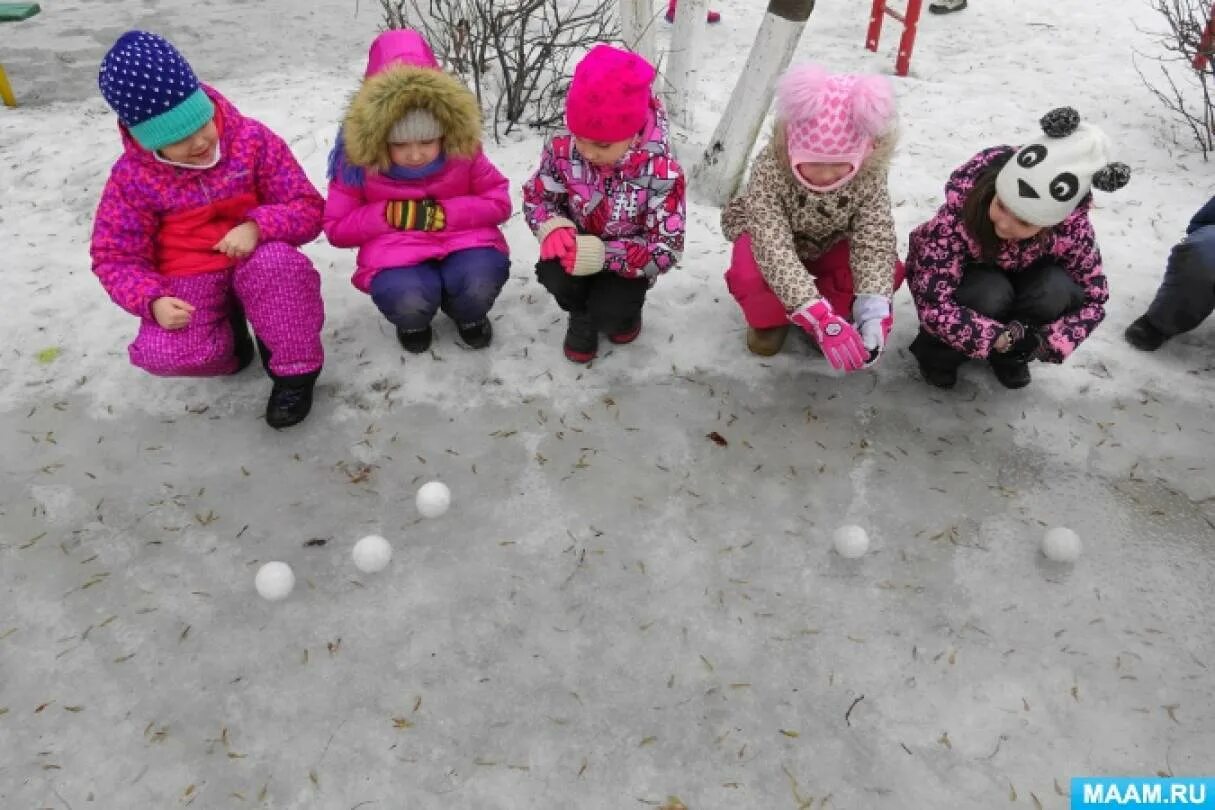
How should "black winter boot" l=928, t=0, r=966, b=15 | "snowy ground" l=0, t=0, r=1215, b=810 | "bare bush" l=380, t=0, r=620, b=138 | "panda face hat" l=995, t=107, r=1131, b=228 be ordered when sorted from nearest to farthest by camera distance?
"snowy ground" l=0, t=0, r=1215, b=810 < "panda face hat" l=995, t=107, r=1131, b=228 < "bare bush" l=380, t=0, r=620, b=138 < "black winter boot" l=928, t=0, r=966, b=15

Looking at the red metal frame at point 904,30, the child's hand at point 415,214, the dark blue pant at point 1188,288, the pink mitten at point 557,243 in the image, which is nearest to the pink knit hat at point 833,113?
the pink mitten at point 557,243

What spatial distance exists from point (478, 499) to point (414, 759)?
100 centimetres

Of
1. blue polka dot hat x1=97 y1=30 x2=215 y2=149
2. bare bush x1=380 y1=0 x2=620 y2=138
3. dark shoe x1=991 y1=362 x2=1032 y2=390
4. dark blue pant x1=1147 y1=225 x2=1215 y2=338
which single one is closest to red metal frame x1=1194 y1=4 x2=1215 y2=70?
dark blue pant x1=1147 y1=225 x2=1215 y2=338

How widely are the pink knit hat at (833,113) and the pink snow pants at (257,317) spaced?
6.62 feet

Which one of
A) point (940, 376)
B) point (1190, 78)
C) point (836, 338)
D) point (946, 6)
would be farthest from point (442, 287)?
point (946, 6)

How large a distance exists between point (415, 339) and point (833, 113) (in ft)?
6.58

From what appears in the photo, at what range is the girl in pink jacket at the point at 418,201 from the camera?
303 centimetres

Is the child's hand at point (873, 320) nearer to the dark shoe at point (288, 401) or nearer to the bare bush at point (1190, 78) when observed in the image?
the dark shoe at point (288, 401)

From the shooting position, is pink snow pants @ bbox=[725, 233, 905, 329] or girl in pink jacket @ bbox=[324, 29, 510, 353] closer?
girl in pink jacket @ bbox=[324, 29, 510, 353]

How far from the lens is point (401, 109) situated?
297 cm

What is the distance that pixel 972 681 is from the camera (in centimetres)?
242

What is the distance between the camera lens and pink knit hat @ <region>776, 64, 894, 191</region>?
2.81 metres

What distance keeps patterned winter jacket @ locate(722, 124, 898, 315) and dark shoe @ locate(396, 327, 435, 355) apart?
152cm

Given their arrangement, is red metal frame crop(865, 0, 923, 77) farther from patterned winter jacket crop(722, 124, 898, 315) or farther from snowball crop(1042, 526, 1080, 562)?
snowball crop(1042, 526, 1080, 562)
